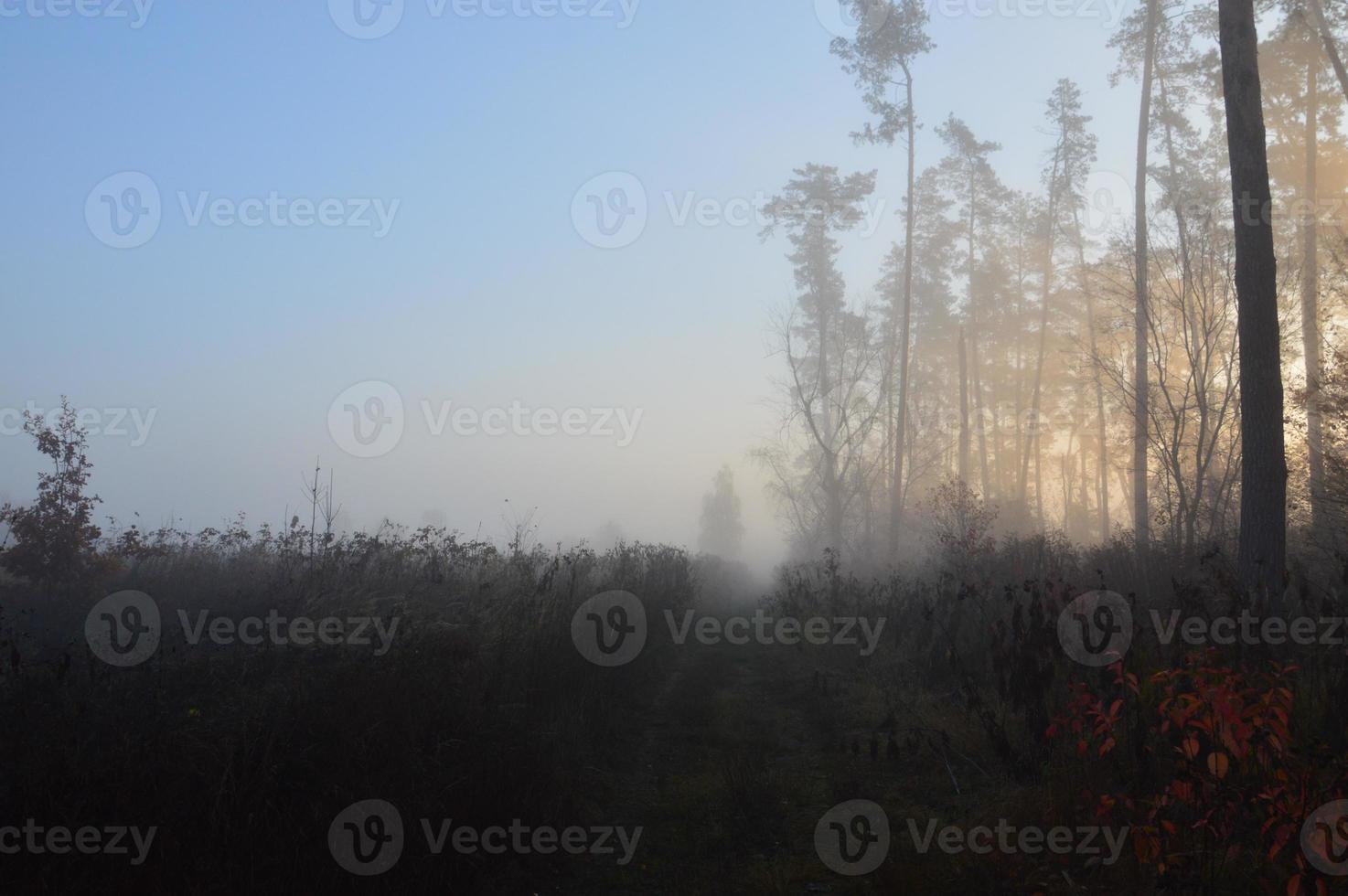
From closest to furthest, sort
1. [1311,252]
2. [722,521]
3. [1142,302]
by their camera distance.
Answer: [1142,302]
[1311,252]
[722,521]

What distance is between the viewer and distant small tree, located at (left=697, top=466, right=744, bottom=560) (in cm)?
6284

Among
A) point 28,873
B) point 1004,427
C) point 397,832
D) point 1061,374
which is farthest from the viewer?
point 1004,427

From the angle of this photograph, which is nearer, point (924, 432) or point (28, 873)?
point (28, 873)

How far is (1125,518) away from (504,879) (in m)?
44.8

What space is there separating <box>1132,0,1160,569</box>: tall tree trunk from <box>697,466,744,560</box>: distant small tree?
47287 mm

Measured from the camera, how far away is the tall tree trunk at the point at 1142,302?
43.3ft

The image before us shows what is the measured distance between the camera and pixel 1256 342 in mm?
6984

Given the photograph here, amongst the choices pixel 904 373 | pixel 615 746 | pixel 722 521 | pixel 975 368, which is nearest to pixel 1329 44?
pixel 904 373

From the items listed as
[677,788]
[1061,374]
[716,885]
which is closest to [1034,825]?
[716,885]

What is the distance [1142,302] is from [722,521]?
52675mm

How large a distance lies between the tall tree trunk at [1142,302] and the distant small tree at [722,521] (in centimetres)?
4729

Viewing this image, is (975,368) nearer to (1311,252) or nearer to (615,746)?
(1311,252)

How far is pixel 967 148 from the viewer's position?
27.3m

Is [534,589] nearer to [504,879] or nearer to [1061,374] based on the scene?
[504,879]
